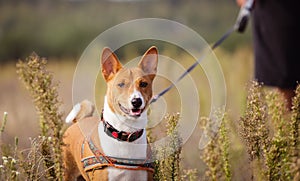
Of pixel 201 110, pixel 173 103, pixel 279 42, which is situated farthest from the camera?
pixel 173 103

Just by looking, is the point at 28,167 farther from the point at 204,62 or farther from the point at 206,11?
the point at 206,11

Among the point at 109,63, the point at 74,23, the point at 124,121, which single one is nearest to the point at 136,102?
the point at 124,121

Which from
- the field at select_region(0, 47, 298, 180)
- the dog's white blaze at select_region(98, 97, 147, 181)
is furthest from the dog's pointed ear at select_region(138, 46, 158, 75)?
the field at select_region(0, 47, 298, 180)

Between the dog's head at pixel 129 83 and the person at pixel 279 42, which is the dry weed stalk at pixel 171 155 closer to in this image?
the dog's head at pixel 129 83

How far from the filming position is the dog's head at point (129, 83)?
2.47 metres

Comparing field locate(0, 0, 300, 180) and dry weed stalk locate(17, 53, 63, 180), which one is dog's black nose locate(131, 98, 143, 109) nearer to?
→ field locate(0, 0, 300, 180)

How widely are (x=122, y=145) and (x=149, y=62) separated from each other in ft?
1.31

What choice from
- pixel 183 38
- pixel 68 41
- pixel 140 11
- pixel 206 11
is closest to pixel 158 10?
pixel 140 11

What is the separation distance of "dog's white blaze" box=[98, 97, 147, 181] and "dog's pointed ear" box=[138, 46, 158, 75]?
211 millimetres

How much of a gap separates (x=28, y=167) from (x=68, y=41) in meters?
14.2

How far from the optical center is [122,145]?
2.54 m

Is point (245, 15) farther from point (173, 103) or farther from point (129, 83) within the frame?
point (173, 103)

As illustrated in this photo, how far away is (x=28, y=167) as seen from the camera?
8.49 ft

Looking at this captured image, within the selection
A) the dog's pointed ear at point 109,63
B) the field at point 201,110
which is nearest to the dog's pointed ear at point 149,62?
the dog's pointed ear at point 109,63
